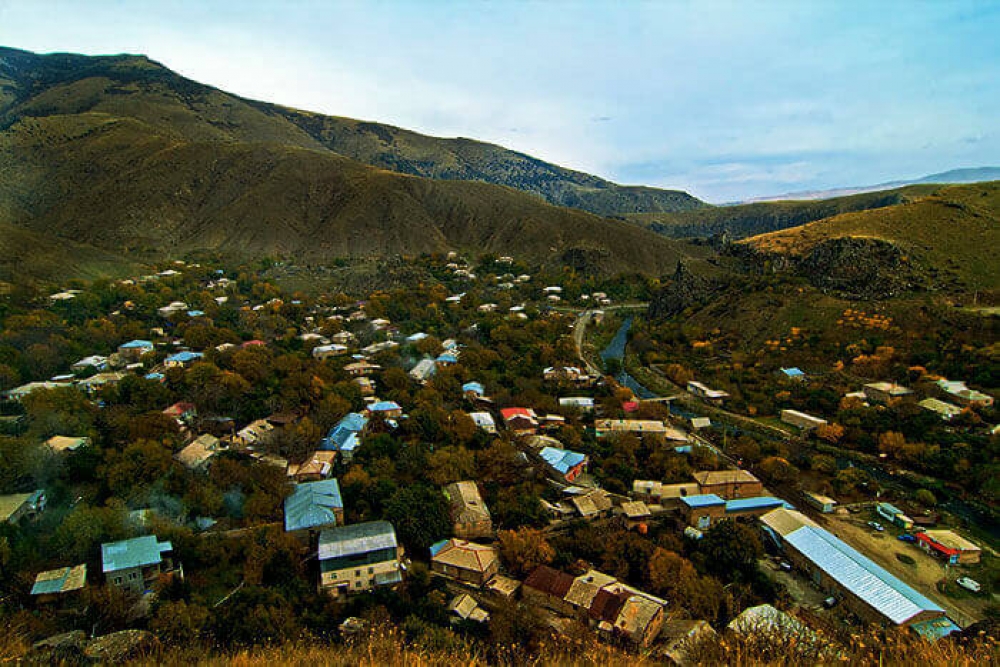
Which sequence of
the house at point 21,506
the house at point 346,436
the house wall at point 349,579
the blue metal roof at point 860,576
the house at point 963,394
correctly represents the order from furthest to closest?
the house at point 963,394, the house at point 346,436, the house at point 21,506, the house wall at point 349,579, the blue metal roof at point 860,576

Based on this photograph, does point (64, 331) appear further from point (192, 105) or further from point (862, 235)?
point (192, 105)

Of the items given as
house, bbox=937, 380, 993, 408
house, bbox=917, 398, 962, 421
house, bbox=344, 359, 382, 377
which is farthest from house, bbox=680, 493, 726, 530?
house, bbox=344, 359, 382, 377

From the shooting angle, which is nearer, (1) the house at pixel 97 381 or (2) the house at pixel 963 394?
(2) the house at pixel 963 394

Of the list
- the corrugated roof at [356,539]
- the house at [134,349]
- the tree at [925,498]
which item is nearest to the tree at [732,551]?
the tree at [925,498]

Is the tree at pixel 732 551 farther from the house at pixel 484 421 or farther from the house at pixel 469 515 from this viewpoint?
the house at pixel 484 421

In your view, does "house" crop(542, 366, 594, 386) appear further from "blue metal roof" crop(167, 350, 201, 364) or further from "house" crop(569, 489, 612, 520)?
"blue metal roof" crop(167, 350, 201, 364)

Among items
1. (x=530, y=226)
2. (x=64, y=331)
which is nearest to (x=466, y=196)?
(x=530, y=226)
